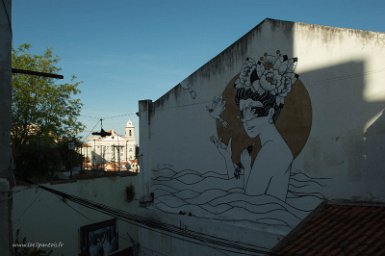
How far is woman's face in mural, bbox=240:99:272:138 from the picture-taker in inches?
490

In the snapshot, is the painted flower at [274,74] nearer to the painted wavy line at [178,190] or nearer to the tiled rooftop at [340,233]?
the painted wavy line at [178,190]

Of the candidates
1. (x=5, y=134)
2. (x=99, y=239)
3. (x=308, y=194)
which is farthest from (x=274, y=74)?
(x=99, y=239)

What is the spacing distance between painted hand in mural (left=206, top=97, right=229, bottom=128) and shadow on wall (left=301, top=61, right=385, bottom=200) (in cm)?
320

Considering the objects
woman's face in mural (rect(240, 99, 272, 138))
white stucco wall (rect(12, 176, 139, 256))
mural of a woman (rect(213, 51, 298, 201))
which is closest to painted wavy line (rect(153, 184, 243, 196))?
mural of a woman (rect(213, 51, 298, 201))

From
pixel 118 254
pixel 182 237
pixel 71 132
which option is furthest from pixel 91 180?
pixel 71 132

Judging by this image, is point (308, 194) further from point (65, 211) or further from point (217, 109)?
point (65, 211)

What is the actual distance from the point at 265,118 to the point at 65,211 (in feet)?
33.8

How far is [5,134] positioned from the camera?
5.48m

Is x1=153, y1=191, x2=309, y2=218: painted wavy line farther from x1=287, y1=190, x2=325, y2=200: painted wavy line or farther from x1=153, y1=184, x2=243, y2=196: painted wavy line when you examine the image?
x1=287, y1=190, x2=325, y2=200: painted wavy line

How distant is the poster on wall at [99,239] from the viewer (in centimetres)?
1704

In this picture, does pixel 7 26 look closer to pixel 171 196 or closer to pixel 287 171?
pixel 287 171

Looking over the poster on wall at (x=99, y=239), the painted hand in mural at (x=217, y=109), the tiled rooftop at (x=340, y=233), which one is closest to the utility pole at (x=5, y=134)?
the tiled rooftop at (x=340, y=233)

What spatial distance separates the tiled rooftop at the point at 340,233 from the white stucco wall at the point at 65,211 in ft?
33.0

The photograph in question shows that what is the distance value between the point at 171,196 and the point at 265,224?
14.8 feet
